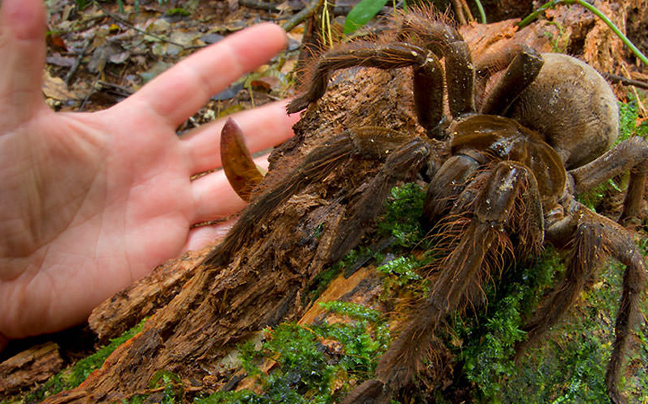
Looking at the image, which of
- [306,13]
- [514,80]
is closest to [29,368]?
[514,80]

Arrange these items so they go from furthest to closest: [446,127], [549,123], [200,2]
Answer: [200,2], [549,123], [446,127]

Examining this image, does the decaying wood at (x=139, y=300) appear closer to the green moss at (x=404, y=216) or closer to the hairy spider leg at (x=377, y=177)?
the hairy spider leg at (x=377, y=177)

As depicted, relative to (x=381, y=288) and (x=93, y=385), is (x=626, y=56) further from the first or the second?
(x=93, y=385)

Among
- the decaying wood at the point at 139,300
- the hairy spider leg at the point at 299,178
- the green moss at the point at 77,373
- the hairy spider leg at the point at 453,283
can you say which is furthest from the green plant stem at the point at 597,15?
the green moss at the point at 77,373

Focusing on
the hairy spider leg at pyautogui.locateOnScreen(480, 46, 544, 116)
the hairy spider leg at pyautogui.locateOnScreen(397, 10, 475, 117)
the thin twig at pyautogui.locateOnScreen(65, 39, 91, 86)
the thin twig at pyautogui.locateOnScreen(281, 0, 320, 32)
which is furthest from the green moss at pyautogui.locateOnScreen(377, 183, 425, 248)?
the thin twig at pyautogui.locateOnScreen(65, 39, 91, 86)

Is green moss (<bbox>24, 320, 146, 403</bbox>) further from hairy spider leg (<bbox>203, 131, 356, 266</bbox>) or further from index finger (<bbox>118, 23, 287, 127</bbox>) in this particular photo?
index finger (<bbox>118, 23, 287, 127</bbox>)

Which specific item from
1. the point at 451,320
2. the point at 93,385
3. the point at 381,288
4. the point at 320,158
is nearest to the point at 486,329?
the point at 451,320
